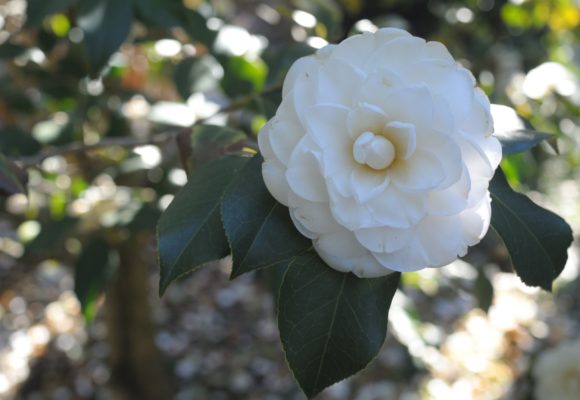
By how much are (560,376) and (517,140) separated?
3.15 ft

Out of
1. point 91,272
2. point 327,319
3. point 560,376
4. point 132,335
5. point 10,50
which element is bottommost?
point 132,335

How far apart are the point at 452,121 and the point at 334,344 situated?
0.20 metres

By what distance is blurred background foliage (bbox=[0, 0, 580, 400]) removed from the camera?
3.66ft

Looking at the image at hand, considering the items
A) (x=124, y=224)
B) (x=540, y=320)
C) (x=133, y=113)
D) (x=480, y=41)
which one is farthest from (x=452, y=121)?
(x=540, y=320)

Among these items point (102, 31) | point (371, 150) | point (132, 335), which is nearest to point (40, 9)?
point (102, 31)

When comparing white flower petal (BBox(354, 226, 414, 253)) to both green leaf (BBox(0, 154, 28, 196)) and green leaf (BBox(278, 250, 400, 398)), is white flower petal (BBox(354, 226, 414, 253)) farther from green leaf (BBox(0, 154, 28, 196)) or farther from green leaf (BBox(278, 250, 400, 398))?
green leaf (BBox(0, 154, 28, 196))

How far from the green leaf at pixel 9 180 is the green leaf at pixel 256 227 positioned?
0.23m

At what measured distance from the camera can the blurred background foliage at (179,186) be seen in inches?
43.9

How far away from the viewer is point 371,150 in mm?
499

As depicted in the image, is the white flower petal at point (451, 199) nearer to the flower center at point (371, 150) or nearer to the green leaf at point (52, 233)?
the flower center at point (371, 150)

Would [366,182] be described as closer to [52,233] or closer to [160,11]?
[160,11]

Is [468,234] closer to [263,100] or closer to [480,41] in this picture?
[263,100]

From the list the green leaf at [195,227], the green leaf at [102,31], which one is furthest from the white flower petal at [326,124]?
the green leaf at [102,31]

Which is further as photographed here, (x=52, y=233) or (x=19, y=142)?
(x=19, y=142)
